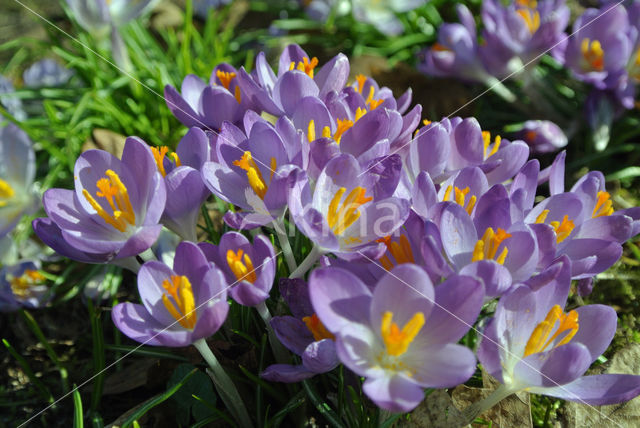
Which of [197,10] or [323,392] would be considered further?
[197,10]

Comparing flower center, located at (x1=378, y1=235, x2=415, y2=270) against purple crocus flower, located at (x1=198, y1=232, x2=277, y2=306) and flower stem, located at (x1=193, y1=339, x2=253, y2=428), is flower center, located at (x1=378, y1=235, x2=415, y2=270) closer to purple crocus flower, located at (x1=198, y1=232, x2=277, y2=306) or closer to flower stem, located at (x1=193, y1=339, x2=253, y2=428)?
purple crocus flower, located at (x1=198, y1=232, x2=277, y2=306)

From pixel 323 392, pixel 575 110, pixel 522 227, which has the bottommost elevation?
pixel 575 110

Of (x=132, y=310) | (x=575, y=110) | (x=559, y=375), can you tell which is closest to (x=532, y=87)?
(x=575, y=110)

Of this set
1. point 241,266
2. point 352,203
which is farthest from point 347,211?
point 241,266

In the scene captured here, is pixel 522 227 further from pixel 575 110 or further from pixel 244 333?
pixel 575 110

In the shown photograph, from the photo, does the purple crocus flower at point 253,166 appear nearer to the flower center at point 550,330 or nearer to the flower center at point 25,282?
the flower center at point 550,330

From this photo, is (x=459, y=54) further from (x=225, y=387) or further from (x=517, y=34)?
(x=225, y=387)

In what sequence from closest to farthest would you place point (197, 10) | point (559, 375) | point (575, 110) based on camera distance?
point (559, 375) → point (575, 110) → point (197, 10)
